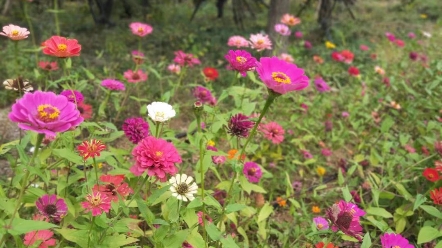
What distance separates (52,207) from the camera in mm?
1315

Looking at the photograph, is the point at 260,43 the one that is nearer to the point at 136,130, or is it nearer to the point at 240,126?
the point at 240,126

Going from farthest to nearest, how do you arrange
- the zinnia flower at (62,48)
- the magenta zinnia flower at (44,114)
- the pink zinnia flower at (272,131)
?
the pink zinnia flower at (272,131) → the zinnia flower at (62,48) → the magenta zinnia flower at (44,114)

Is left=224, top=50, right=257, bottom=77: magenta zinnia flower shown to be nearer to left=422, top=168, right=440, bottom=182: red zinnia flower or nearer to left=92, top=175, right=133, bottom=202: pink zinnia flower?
left=92, top=175, right=133, bottom=202: pink zinnia flower

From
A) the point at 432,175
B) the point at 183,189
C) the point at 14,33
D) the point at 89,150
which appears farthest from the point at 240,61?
the point at 432,175

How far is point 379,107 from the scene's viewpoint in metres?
3.48

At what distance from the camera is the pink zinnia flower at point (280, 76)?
3.53 feet

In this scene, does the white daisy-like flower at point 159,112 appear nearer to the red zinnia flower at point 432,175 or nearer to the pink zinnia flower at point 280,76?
the pink zinnia flower at point 280,76

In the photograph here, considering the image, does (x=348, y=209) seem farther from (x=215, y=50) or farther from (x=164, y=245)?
(x=215, y=50)

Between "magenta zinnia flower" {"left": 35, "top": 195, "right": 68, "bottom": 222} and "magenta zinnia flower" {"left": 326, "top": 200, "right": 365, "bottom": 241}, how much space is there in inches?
35.1

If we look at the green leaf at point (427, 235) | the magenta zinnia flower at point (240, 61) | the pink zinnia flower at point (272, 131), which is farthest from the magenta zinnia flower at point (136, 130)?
the green leaf at point (427, 235)

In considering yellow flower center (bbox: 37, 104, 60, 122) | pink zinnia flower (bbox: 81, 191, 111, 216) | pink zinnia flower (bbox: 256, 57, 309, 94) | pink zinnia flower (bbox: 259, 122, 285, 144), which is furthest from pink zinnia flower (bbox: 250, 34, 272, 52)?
yellow flower center (bbox: 37, 104, 60, 122)

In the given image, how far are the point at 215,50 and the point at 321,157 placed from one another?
224 centimetres

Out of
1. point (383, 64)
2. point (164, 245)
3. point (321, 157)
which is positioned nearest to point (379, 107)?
point (321, 157)

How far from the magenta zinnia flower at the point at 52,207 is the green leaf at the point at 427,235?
1347 mm
